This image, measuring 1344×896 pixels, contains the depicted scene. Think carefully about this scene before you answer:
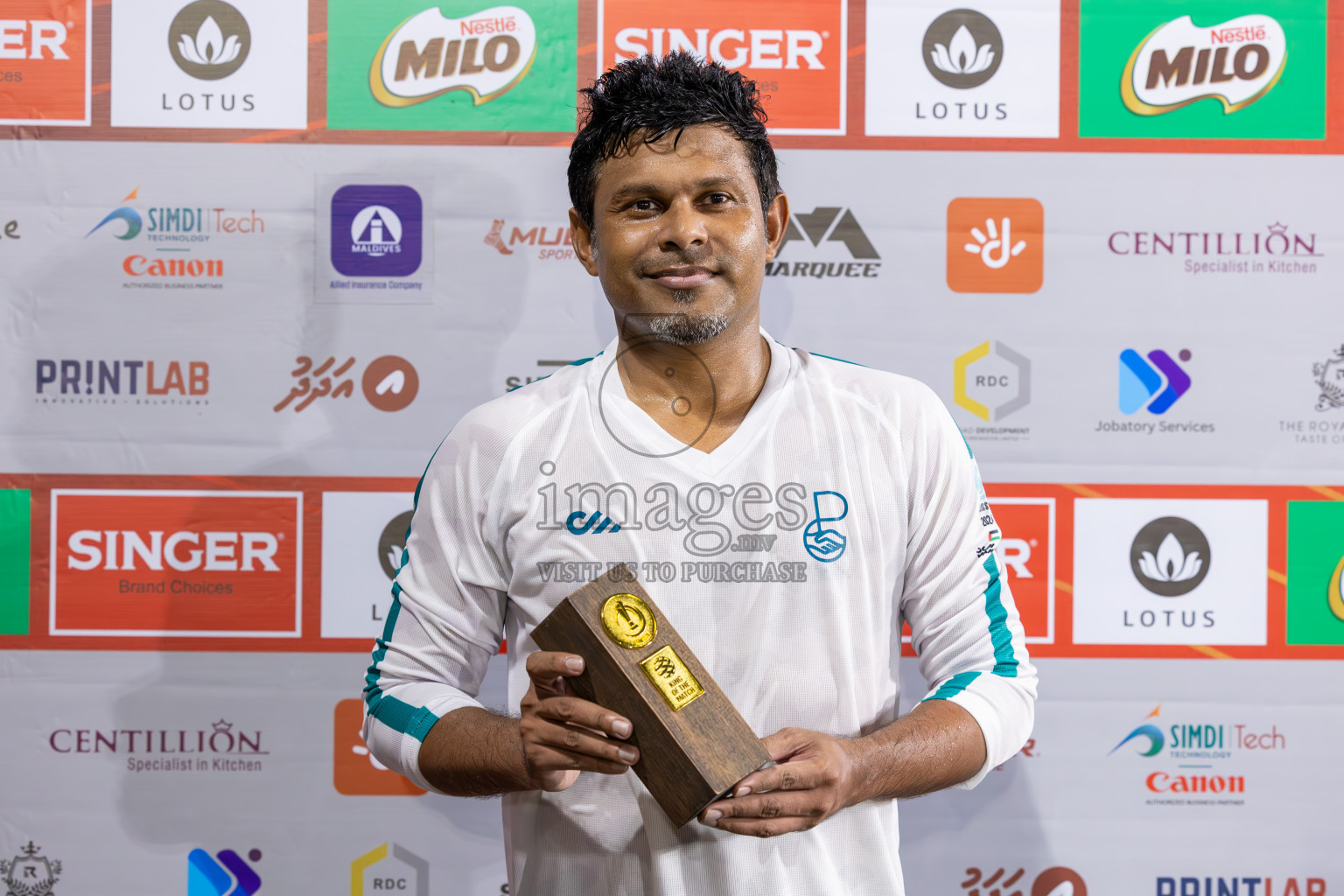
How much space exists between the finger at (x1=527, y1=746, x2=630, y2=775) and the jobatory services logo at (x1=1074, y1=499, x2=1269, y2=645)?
1.22m

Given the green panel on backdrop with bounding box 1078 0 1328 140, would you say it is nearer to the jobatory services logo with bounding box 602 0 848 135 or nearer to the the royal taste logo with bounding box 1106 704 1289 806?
the jobatory services logo with bounding box 602 0 848 135

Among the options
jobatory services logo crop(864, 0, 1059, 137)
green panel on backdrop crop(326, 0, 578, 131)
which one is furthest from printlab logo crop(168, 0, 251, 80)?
jobatory services logo crop(864, 0, 1059, 137)

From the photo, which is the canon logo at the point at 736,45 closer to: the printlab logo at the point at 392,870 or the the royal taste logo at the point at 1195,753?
the the royal taste logo at the point at 1195,753

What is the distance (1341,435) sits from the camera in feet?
5.76

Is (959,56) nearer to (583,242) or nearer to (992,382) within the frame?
(992,382)

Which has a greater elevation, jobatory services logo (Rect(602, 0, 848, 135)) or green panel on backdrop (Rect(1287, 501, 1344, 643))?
jobatory services logo (Rect(602, 0, 848, 135))

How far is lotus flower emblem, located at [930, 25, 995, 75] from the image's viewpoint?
5.72 ft

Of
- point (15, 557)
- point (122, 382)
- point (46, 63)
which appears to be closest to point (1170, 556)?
point (122, 382)

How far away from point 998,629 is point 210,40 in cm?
179

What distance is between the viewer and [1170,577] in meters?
1.74

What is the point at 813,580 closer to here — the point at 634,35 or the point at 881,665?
the point at 881,665

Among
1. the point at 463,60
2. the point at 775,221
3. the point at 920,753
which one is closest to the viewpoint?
the point at 920,753

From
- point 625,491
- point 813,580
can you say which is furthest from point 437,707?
point 813,580

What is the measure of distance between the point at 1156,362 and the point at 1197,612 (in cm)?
50
